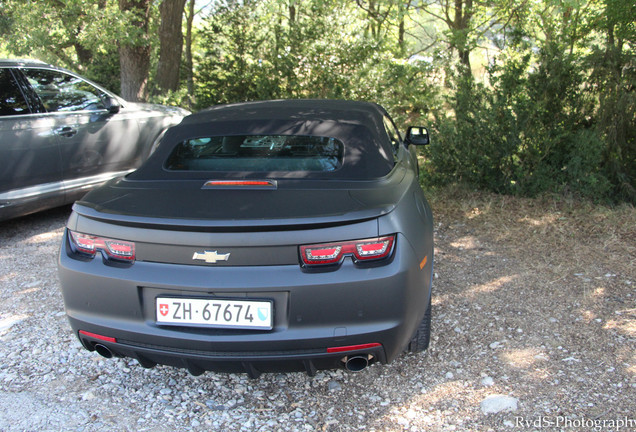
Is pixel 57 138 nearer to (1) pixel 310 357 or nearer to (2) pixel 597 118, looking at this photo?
(1) pixel 310 357

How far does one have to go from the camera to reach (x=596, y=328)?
3.46 m

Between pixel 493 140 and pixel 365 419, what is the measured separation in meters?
4.38

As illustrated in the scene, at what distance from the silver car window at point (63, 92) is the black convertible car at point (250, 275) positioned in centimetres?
350

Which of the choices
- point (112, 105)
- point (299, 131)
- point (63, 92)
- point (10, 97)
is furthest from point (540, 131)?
point (10, 97)

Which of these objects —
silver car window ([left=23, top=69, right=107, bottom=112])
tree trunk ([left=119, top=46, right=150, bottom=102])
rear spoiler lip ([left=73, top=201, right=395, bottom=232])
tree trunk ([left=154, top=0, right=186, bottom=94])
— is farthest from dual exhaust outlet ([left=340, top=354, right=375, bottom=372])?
tree trunk ([left=119, top=46, right=150, bottom=102])

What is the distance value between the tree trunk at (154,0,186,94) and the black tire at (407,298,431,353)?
25.0 feet

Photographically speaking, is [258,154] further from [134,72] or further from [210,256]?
[134,72]

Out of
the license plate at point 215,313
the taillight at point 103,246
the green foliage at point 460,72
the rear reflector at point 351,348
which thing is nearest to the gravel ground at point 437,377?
the rear reflector at point 351,348

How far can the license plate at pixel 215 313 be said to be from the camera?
91.9 inches

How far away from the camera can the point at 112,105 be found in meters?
6.11

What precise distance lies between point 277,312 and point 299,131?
4.53 feet

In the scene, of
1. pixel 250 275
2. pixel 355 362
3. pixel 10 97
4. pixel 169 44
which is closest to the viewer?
pixel 250 275

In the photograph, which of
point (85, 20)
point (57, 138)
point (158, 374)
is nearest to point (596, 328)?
point (158, 374)

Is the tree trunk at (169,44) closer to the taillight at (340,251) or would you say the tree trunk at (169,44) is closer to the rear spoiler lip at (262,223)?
the rear spoiler lip at (262,223)
